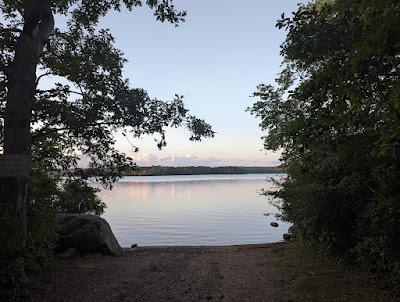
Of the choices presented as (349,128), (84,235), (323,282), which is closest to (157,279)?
(323,282)

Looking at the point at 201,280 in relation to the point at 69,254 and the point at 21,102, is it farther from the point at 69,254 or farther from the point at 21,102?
the point at 21,102

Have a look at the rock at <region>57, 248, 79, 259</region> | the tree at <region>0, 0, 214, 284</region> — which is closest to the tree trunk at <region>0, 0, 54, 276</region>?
the tree at <region>0, 0, 214, 284</region>

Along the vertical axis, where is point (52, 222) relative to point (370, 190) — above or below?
below

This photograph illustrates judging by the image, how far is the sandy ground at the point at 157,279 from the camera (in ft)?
29.5

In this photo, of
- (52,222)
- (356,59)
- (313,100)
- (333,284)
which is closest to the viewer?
(356,59)

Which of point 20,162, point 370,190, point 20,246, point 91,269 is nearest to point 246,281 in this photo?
point 370,190

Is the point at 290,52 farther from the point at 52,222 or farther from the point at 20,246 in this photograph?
the point at 52,222

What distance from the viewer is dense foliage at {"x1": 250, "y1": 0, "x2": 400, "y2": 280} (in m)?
5.60

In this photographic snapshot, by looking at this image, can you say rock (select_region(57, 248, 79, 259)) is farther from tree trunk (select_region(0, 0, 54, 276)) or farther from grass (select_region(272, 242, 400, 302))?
grass (select_region(272, 242, 400, 302))

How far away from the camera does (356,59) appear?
519cm

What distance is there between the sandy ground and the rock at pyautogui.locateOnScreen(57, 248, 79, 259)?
0.33 meters

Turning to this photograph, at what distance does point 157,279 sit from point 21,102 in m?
5.83

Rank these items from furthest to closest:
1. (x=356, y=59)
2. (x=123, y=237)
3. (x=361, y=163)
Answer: (x=123, y=237) < (x=361, y=163) < (x=356, y=59)

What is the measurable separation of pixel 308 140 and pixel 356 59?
8.86 feet
